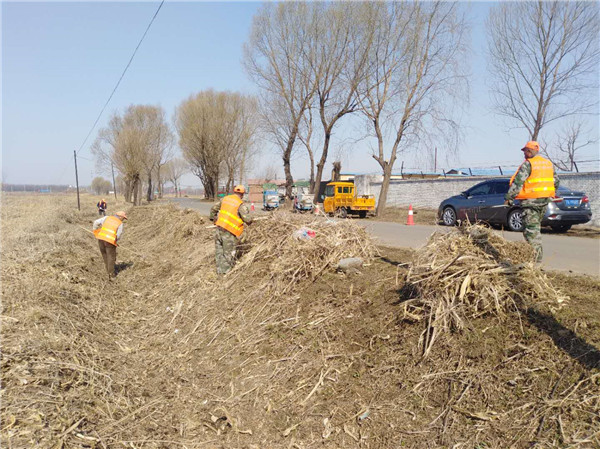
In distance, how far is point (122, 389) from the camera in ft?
13.7

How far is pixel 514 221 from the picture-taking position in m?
12.5

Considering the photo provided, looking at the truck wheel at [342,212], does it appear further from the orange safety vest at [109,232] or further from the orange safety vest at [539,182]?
the orange safety vest at [539,182]

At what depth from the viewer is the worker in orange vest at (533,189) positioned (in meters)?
5.39

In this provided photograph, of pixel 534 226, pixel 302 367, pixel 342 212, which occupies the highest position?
pixel 534 226

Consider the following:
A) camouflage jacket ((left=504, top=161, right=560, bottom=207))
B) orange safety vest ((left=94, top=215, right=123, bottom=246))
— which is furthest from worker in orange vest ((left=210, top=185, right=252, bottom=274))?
camouflage jacket ((left=504, top=161, right=560, bottom=207))

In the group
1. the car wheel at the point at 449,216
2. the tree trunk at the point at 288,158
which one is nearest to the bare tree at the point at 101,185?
the tree trunk at the point at 288,158

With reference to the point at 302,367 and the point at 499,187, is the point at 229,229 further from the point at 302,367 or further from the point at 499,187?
the point at 499,187

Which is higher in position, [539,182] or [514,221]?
[539,182]

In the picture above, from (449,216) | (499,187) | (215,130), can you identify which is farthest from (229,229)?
(215,130)

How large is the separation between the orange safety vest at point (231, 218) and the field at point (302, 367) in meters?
0.96

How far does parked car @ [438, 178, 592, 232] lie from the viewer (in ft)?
39.0

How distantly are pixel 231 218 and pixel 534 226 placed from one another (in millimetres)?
4677

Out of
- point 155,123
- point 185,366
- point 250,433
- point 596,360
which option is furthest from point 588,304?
point 155,123

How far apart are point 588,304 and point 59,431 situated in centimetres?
466
